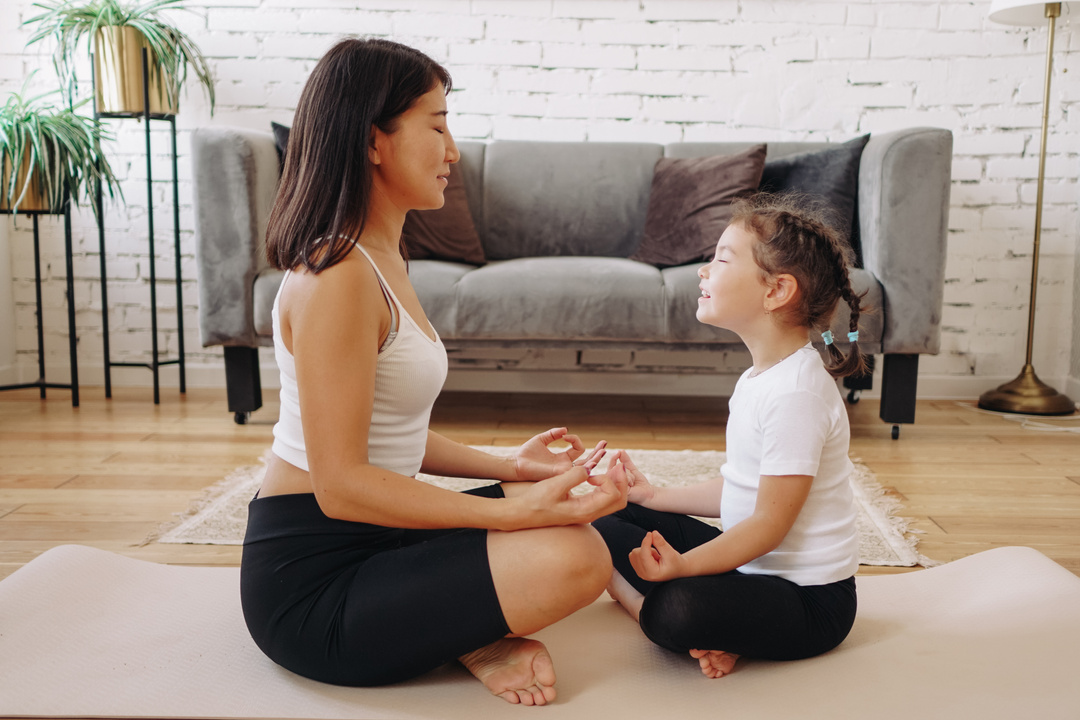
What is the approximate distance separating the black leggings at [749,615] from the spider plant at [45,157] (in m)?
2.40

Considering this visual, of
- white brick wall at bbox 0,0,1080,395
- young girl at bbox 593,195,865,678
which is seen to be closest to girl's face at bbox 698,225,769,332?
young girl at bbox 593,195,865,678

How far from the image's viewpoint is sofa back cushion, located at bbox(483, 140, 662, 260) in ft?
9.29

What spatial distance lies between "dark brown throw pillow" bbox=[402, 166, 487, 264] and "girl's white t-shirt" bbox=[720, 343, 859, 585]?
5.54 feet

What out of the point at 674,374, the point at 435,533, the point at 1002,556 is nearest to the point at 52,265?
the point at 674,374

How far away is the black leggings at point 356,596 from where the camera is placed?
907mm

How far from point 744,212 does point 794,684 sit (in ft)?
1.89

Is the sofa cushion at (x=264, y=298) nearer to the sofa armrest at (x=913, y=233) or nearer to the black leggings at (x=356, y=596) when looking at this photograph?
the black leggings at (x=356, y=596)

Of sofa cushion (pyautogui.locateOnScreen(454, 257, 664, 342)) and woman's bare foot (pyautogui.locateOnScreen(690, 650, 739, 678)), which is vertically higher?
sofa cushion (pyautogui.locateOnScreen(454, 257, 664, 342))

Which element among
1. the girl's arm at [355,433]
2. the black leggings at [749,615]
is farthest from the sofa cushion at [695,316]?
the girl's arm at [355,433]

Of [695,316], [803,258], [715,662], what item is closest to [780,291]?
[803,258]

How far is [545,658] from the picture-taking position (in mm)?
982

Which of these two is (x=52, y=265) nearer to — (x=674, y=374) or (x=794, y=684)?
(x=674, y=374)

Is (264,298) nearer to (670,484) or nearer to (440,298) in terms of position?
(440,298)

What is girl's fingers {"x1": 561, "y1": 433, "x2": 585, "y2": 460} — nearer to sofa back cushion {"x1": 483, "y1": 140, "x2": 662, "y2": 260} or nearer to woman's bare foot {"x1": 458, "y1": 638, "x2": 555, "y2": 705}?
woman's bare foot {"x1": 458, "y1": 638, "x2": 555, "y2": 705}
